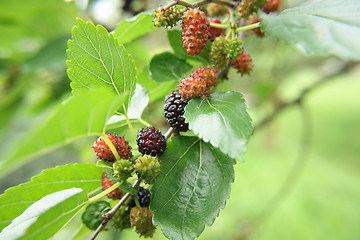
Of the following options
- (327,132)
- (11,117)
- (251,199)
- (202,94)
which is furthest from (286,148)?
(202,94)

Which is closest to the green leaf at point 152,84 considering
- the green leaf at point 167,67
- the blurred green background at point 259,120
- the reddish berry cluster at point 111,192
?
the green leaf at point 167,67

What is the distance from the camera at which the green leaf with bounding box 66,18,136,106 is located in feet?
1.62

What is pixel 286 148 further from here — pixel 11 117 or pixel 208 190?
pixel 208 190

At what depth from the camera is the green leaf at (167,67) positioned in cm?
69

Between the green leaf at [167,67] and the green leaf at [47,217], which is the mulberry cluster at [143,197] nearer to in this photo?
the green leaf at [47,217]

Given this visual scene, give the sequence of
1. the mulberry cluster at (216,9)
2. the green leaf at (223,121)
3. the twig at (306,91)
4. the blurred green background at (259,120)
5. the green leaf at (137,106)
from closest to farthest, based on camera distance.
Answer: the green leaf at (223,121) < the green leaf at (137,106) < the mulberry cluster at (216,9) < the blurred green background at (259,120) < the twig at (306,91)

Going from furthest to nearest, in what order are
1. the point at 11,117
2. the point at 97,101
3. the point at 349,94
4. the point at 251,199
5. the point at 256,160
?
1. the point at 349,94
2. the point at 256,160
3. the point at 251,199
4. the point at 11,117
5. the point at 97,101

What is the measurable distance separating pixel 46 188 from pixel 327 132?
5663 millimetres

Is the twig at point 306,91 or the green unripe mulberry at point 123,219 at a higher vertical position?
the green unripe mulberry at point 123,219

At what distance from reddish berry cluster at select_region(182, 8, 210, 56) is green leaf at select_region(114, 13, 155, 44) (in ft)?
0.32

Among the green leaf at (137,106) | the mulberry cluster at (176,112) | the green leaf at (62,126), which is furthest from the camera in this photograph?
the green leaf at (137,106)

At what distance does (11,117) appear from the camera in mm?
1518

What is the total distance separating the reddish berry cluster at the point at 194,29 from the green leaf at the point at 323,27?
110mm

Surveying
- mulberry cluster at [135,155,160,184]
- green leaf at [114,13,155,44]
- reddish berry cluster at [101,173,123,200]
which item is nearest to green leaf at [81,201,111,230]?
reddish berry cluster at [101,173,123,200]
